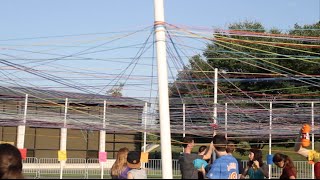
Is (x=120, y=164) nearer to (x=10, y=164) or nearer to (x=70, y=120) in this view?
(x=10, y=164)

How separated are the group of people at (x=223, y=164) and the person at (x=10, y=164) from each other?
2.69 meters

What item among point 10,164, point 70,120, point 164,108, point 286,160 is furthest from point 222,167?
point 70,120

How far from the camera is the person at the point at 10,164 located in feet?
14.3

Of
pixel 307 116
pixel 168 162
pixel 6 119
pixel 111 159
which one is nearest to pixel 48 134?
pixel 111 159

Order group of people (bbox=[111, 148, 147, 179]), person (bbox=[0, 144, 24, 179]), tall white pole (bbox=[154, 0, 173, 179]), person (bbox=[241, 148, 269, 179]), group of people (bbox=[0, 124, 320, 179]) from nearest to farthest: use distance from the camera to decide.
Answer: person (bbox=[0, 144, 24, 179]), group of people (bbox=[0, 124, 320, 179]), group of people (bbox=[111, 148, 147, 179]), tall white pole (bbox=[154, 0, 173, 179]), person (bbox=[241, 148, 269, 179])

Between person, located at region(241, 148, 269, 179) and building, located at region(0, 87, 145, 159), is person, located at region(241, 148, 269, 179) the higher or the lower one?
the lower one

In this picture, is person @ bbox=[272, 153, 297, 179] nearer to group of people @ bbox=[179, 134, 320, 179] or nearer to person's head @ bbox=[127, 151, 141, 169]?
group of people @ bbox=[179, 134, 320, 179]

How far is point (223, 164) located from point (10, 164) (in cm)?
296

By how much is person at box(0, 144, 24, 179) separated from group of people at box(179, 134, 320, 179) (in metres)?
2.69

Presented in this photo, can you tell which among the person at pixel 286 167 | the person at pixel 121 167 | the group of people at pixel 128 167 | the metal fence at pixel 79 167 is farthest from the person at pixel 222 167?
the metal fence at pixel 79 167

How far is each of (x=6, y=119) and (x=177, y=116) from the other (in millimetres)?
8367

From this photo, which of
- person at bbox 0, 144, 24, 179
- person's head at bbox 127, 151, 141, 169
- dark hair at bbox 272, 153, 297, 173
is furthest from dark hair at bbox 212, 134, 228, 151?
person at bbox 0, 144, 24, 179

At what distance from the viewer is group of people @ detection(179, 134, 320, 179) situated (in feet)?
21.1

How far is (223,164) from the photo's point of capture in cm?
642
